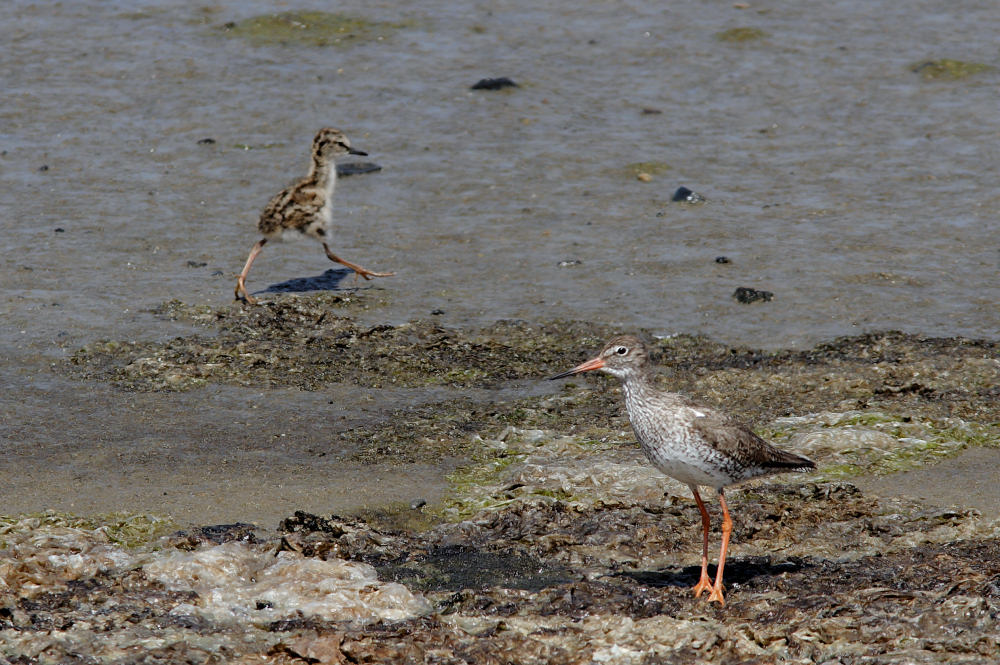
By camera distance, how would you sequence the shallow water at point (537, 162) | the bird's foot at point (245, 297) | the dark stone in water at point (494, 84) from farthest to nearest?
the dark stone in water at point (494, 84) < the shallow water at point (537, 162) < the bird's foot at point (245, 297)

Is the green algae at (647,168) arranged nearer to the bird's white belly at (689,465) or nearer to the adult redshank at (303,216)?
the adult redshank at (303,216)

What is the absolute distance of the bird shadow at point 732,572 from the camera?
23.8 ft

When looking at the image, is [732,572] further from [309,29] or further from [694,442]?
[309,29]

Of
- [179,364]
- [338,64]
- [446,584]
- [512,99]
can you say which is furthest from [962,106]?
[446,584]

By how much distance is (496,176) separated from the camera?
14.7 m

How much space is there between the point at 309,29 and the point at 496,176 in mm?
5852

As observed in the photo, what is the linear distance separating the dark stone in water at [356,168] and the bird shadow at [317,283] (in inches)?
96.7

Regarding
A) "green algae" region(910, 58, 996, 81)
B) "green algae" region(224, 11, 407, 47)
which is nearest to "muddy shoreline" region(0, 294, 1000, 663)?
"green algae" region(910, 58, 996, 81)

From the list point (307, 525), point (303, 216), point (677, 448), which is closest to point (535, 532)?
point (677, 448)

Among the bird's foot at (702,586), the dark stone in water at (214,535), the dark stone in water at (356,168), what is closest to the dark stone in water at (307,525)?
the dark stone in water at (214,535)

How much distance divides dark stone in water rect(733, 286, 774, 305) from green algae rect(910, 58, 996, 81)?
768 cm

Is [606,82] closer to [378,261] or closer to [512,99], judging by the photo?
[512,99]

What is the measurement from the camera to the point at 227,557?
704cm

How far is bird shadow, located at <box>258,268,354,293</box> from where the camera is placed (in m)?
12.2
